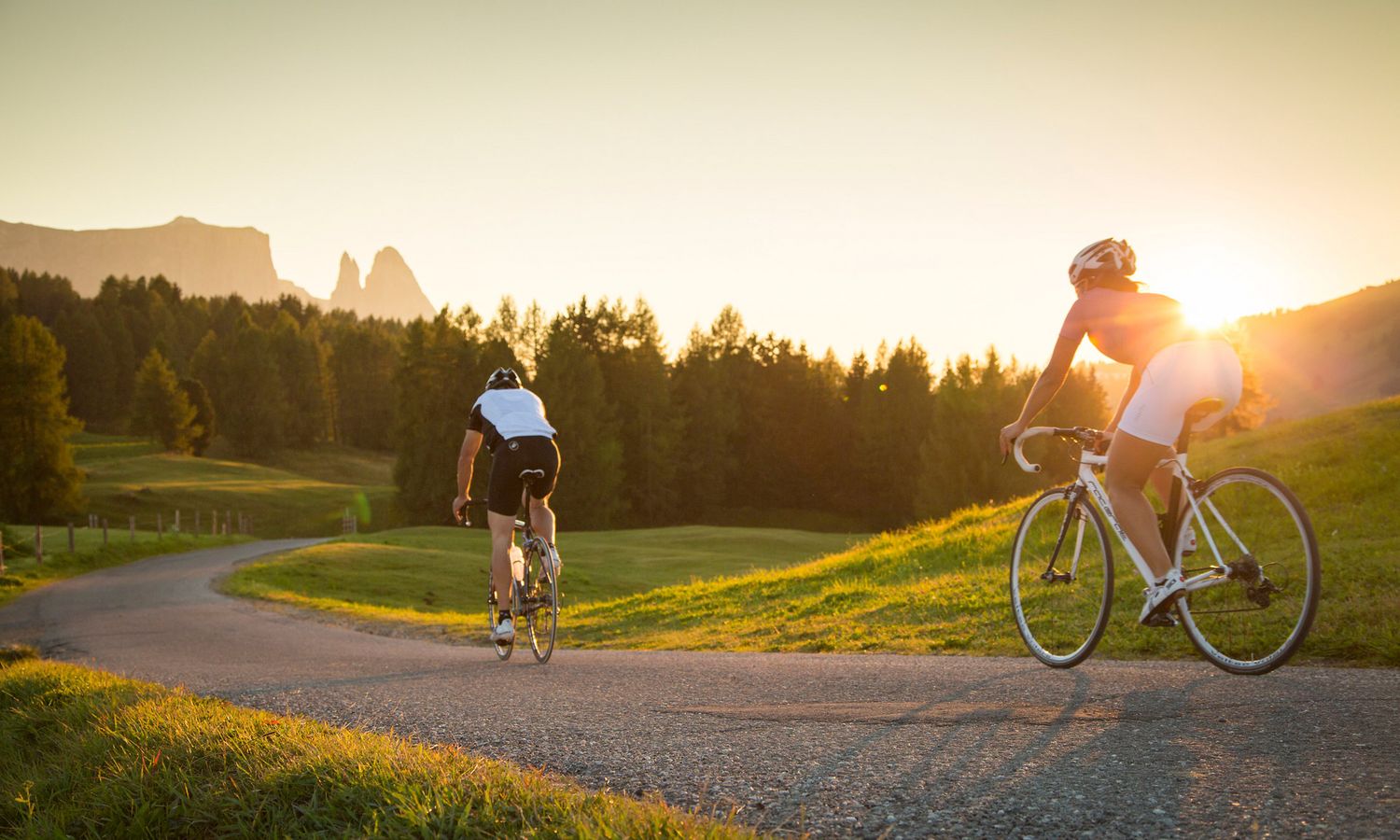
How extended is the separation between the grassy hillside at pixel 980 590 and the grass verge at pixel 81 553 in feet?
60.5

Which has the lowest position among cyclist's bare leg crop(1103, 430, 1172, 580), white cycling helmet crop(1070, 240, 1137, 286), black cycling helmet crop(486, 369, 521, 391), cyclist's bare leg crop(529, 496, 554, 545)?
cyclist's bare leg crop(529, 496, 554, 545)

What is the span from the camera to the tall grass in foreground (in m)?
2.72

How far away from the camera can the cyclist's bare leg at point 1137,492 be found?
480cm

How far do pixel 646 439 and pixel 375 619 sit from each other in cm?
5504

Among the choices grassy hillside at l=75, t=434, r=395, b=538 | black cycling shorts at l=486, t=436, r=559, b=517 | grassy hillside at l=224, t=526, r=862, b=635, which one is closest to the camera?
black cycling shorts at l=486, t=436, r=559, b=517

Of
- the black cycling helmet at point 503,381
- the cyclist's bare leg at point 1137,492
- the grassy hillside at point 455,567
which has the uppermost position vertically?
the black cycling helmet at point 503,381

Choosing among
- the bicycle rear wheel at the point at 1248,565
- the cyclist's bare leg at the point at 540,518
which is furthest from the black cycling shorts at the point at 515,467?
the bicycle rear wheel at the point at 1248,565

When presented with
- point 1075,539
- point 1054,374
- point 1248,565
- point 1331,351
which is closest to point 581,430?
point 1075,539

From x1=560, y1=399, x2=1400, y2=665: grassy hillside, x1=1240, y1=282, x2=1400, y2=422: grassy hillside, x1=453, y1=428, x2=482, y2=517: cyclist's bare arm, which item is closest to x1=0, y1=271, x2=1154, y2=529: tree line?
x1=560, y1=399, x2=1400, y2=665: grassy hillside

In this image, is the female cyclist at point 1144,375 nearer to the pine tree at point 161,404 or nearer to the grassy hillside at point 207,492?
the grassy hillside at point 207,492

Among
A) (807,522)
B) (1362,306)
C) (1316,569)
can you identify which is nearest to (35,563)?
(1316,569)

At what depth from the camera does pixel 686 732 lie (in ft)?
13.4

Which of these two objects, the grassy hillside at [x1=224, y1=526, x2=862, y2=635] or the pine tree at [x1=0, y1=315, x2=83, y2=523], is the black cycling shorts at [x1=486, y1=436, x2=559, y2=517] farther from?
the pine tree at [x1=0, y1=315, x2=83, y2=523]

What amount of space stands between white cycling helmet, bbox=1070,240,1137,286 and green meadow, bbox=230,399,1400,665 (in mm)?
3068
